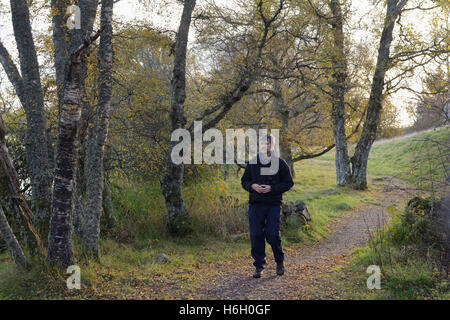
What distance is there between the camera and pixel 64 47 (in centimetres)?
656

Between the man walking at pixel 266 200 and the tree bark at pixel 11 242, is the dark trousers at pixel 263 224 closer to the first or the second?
the man walking at pixel 266 200

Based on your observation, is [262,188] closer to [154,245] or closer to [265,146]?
[265,146]

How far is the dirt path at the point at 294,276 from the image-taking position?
5000 millimetres

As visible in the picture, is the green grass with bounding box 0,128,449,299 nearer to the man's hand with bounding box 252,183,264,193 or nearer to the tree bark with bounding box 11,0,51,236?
the tree bark with bounding box 11,0,51,236

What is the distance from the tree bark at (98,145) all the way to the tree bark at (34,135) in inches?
26.1

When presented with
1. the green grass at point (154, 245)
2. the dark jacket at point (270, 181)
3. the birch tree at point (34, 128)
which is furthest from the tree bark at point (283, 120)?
the birch tree at point (34, 128)

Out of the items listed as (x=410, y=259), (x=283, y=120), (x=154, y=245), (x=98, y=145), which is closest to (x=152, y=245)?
(x=154, y=245)

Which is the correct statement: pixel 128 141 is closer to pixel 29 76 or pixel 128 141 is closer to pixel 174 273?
pixel 29 76

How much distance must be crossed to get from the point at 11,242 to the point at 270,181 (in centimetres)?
396

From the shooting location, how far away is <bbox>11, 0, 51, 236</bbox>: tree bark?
572cm

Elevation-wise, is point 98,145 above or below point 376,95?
below

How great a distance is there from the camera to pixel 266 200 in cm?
544
